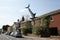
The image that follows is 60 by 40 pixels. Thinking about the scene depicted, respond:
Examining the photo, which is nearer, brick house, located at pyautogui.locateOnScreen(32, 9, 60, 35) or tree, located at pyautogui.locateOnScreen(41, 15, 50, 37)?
tree, located at pyautogui.locateOnScreen(41, 15, 50, 37)

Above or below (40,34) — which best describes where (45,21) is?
above

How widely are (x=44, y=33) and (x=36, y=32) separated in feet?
6.88

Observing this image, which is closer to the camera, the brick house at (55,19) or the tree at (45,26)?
the tree at (45,26)

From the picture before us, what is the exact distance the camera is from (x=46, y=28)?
44469 millimetres

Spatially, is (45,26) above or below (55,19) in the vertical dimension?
below

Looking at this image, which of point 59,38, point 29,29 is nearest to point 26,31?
point 29,29

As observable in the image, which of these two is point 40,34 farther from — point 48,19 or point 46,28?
point 48,19

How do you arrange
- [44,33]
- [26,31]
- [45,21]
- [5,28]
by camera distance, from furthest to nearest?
[5,28], [26,31], [45,21], [44,33]

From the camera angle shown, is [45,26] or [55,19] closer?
[45,26]

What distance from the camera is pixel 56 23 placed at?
4522 cm

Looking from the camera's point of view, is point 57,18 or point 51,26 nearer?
point 57,18

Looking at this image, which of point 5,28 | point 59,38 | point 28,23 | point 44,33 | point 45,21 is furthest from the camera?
point 5,28

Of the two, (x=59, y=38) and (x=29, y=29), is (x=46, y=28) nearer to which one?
(x=59, y=38)

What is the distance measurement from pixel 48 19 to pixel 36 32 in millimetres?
5642
